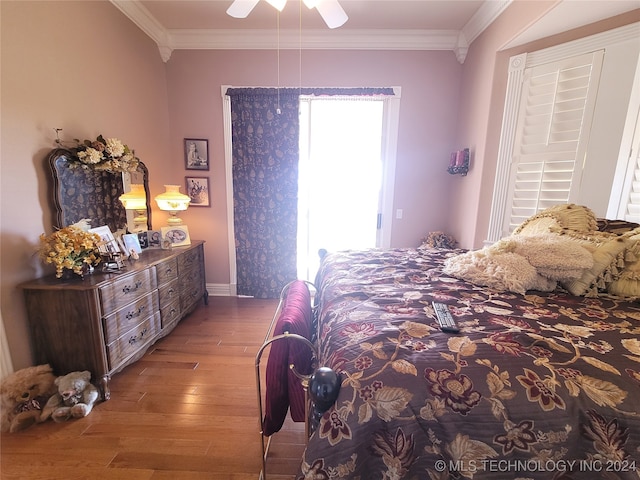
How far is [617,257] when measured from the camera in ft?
4.36

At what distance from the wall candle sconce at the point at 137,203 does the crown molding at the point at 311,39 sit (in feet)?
5.40

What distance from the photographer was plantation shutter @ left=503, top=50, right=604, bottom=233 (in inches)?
82.1

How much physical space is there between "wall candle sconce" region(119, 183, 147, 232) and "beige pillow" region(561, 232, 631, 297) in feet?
10.9

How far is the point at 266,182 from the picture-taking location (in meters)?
3.30

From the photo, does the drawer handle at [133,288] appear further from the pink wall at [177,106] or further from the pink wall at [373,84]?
the pink wall at [373,84]

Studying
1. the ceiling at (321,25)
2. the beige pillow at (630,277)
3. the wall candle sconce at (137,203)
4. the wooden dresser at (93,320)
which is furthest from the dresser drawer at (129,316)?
the beige pillow at (630,277)

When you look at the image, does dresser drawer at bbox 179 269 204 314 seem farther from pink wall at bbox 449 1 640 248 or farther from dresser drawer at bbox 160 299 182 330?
pink wall at bbox 449 1 640 248

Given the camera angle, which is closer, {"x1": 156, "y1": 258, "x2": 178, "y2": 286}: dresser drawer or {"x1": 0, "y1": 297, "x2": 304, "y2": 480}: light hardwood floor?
{"x1": 0, "y1": 297, "x2": 304, "y2": 480}: light hardwood floor

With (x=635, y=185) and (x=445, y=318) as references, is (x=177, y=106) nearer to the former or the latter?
(x=445, y=318)

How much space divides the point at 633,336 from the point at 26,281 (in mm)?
3078

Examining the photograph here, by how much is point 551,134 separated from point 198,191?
3605 millimetres

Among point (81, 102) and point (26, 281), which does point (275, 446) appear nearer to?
point (26, 281)

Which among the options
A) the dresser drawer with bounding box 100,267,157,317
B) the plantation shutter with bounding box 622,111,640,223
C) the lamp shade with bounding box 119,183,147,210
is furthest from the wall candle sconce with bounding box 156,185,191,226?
the plantation shutter with bounding box 622,111,640,223

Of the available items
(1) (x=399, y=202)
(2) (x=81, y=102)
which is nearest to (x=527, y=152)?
(1) (x=399, y=202)
